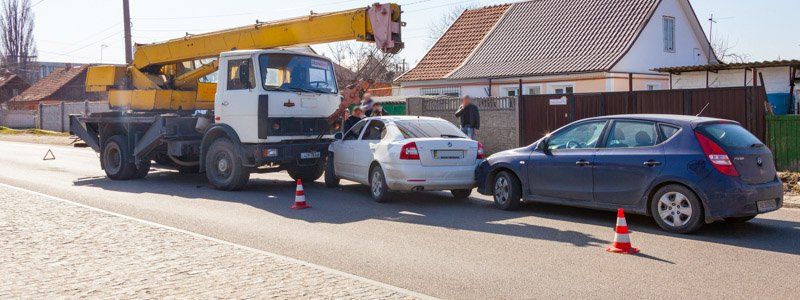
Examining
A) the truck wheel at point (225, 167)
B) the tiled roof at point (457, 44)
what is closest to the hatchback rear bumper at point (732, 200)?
the truck wheel at point (225, 167)

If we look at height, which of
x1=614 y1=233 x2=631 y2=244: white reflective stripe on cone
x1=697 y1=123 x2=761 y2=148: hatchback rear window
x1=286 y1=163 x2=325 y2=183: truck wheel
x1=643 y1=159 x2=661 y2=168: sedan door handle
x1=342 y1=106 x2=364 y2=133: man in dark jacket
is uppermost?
x1=342 y1=106 x2=364 y2=133: man in dark jacket

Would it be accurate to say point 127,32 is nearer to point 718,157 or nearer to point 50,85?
point 718,157

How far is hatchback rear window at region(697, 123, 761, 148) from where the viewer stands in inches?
352

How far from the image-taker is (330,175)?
14195mm

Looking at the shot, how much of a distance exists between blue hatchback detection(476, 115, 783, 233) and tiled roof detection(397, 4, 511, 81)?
2299 cm

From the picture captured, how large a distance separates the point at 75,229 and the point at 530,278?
5.85m

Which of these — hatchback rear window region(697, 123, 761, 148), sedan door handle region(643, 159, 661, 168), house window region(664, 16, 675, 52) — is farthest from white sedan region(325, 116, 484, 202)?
house window region(664, 16, 675, 52)

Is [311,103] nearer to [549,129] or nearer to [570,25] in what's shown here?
[549,129]

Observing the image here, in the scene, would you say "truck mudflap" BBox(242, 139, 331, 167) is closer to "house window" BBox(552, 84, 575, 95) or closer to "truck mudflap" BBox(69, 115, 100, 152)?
"truck mudflap" BBox(69, 115, 100, 152)

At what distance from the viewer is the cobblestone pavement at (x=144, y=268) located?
6.28 meters

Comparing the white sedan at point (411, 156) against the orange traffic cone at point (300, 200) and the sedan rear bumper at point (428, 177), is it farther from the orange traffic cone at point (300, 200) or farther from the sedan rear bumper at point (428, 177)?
the orange traffic cone at point (300, 200)

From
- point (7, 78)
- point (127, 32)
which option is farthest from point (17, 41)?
point (127, 32)

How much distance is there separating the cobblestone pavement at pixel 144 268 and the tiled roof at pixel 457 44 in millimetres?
24961

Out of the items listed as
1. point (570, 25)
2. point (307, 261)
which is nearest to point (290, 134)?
point (307, 261)
